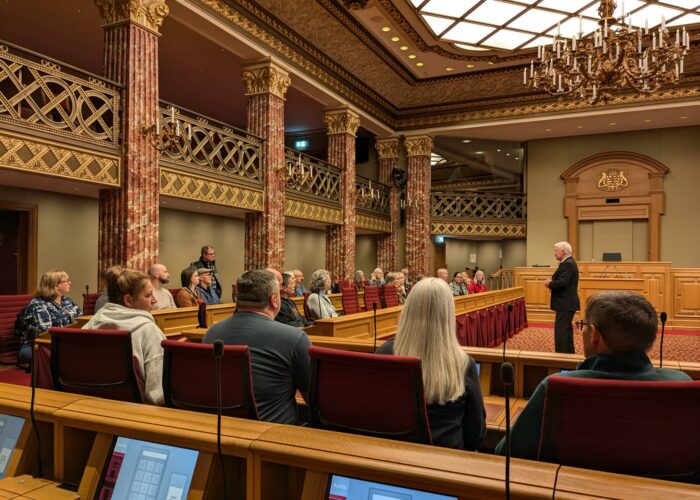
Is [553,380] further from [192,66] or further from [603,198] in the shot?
[603,198]

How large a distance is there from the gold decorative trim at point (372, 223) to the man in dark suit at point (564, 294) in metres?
8.11

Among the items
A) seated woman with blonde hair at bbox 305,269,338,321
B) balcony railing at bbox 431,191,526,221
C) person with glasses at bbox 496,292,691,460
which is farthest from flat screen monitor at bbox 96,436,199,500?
balcony railing at bbox 431,191,526,221

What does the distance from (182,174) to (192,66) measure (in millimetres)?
4192

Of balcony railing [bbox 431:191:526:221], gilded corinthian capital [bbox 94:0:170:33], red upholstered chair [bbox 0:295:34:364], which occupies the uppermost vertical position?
gilded corinthian capital [bbox 94:0:170:33]

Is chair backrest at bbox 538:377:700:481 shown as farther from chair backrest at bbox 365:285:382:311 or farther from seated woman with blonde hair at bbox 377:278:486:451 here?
chair backrest at bbox 365:285:382:311

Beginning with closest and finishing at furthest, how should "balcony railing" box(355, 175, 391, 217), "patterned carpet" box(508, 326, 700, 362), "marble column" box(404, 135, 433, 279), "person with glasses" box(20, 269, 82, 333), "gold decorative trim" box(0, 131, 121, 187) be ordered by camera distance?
"person with glasses" box(20, 269, 82, 333) → "gold decorative trim" box(0, 131, 121, 187) → "patterned carpet" box(508, 326, 700, 362) → "balcony railing" box(355, 175, 391, 217) → "marble column" box(404, 135, 433, 279)

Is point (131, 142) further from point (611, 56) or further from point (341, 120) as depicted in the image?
point (611, 56)

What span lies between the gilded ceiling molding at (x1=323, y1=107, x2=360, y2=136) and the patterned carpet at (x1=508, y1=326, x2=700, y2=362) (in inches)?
243

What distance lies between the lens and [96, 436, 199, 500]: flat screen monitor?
66.6 inches

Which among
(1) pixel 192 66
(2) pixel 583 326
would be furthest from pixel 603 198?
(2) pixel 583 326

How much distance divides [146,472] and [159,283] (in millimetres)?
4242

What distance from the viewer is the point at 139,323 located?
8.60 ft

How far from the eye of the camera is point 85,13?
8.98m

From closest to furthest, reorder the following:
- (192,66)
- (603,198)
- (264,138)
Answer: (264,138) → (192,66) → (603,198)
